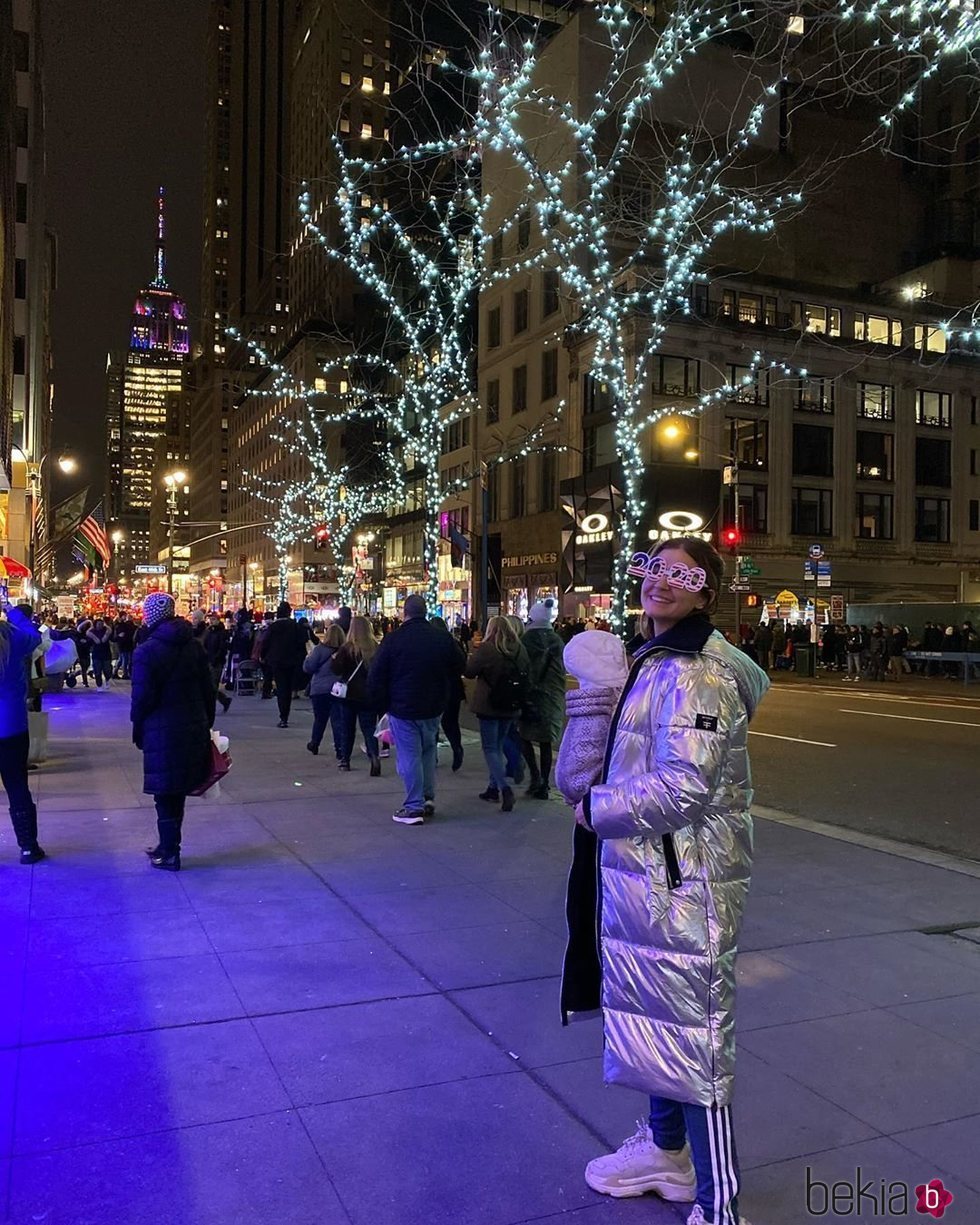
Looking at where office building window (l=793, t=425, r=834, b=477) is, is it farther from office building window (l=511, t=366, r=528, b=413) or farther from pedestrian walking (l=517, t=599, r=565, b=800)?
pedestrian walking (l=517, t=599, r=565, b=800)

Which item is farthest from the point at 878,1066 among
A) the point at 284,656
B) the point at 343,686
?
the point at 284,656

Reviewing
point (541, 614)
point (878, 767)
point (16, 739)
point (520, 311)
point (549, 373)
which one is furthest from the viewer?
point (520, 311)

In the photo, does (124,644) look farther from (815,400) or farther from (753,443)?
(815,400)

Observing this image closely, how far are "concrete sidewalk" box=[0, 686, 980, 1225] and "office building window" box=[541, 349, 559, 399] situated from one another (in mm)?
42017

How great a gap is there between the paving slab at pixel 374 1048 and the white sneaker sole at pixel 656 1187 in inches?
34.5

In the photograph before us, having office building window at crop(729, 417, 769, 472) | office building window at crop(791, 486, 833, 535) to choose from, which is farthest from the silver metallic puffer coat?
office building window at crop(791, 486, 833, 535)

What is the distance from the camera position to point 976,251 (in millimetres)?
52156

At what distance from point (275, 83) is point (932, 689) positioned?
703 ft

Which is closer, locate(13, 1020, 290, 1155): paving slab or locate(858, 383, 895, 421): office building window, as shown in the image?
locate(13, 1020, 290, 1155): paving slab

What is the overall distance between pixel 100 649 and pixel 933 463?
42846mm

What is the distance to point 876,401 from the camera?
4872cm

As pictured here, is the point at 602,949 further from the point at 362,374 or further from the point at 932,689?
the point at 362,374

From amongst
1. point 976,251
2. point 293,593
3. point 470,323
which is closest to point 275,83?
point 293,593

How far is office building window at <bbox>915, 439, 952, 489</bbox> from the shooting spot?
163 feet
